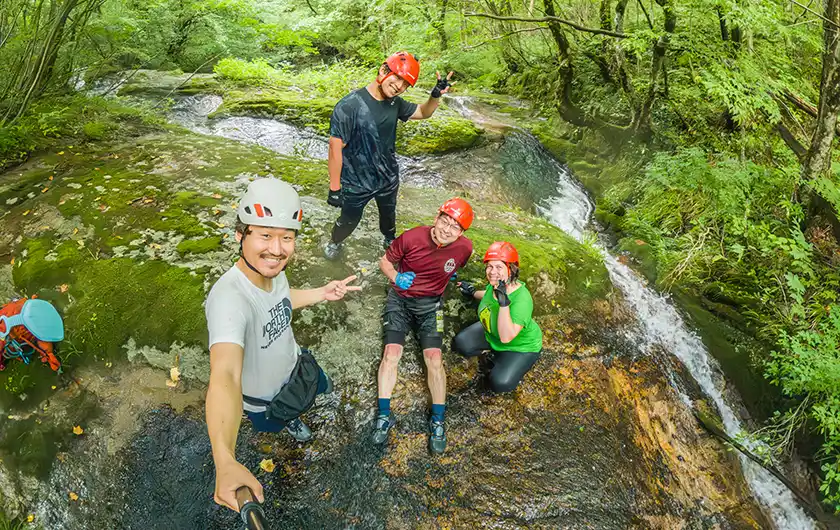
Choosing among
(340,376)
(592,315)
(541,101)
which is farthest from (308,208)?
(541,101)

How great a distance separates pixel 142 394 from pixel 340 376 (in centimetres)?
179

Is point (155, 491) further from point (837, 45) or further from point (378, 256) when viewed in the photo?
point (837, 45)

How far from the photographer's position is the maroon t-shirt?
162 inches

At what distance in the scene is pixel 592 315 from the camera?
17.9 feet

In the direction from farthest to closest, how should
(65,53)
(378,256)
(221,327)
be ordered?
(65,53) → (378,256) → (221,327)

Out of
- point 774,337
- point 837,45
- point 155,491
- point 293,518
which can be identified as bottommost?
point 155,491

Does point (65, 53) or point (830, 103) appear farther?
point (65, 53)

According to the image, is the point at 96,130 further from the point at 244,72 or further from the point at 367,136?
the point at 367,136

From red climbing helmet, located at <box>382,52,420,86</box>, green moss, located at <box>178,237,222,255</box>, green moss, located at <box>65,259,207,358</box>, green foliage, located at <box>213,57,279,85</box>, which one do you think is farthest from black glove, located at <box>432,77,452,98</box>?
green foliage, located at <box>213,57,279,85</box>

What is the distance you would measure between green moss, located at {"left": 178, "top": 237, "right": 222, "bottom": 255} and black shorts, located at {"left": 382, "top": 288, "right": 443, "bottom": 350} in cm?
234

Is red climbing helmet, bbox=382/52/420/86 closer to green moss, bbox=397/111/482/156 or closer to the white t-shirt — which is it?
the white t-shirt

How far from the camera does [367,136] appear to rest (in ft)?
14.0

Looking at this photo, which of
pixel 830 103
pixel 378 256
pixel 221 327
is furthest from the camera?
pixel 830 103

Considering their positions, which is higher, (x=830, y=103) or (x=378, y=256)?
(x=830, y=103)
